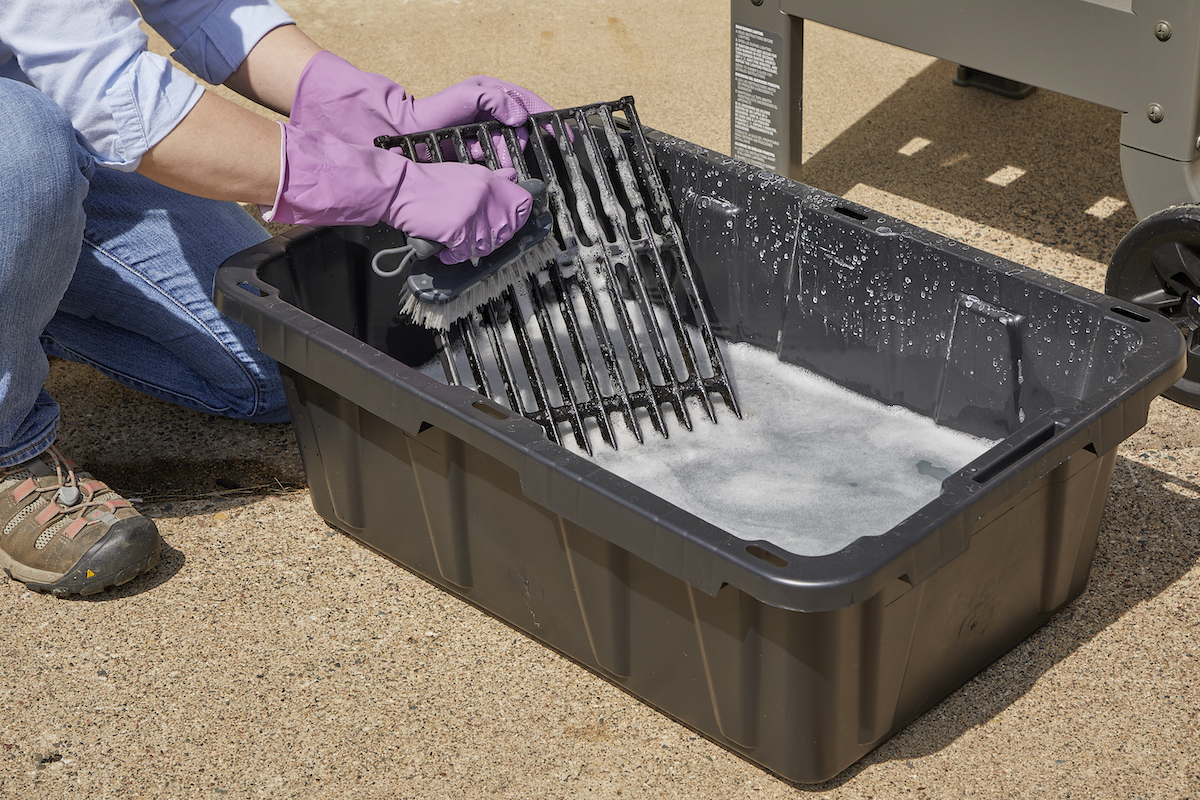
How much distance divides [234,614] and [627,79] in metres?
1.76

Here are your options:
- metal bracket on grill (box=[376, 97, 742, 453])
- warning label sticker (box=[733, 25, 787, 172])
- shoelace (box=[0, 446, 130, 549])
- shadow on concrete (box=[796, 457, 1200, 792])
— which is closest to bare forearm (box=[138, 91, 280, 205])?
metal bracket on grill (box=[376, 97, 742, 453])

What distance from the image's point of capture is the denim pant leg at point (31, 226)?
1516 millimetres

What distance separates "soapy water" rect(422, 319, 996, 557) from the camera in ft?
5.34

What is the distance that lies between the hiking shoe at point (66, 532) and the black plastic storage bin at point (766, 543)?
0.25m

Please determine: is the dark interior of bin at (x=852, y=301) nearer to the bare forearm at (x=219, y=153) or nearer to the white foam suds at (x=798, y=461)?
the white foam suds at (x=798, y=461)

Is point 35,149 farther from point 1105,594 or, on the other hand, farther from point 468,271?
point 1105,594

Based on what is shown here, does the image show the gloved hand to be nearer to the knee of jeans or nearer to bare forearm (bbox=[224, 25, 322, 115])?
bare forearm (bbox=[224, 25, 322, 115])

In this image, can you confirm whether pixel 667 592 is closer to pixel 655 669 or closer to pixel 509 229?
pixel 655 669

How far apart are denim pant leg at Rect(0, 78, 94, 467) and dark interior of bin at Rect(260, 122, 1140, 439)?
0.84ft

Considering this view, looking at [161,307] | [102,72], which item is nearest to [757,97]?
[161,307]

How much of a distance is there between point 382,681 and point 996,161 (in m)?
1.74

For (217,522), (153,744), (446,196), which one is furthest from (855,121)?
(153,744)

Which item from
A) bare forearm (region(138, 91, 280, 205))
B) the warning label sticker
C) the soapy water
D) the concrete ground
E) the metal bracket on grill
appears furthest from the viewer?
the warning label sticker

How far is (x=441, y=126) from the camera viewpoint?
1.88 m
